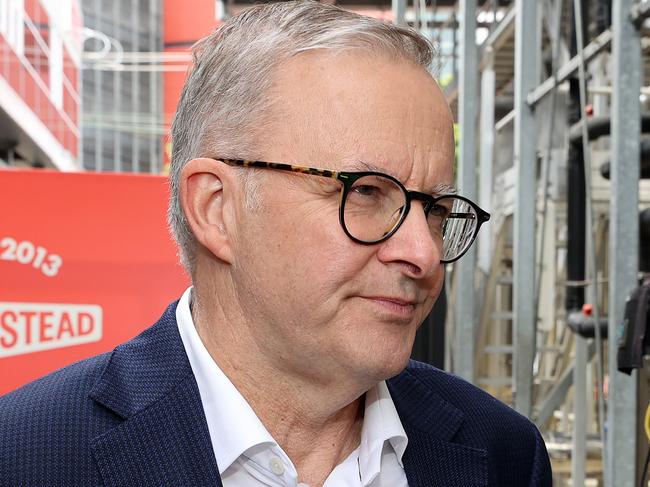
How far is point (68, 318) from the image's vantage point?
399 centimetres

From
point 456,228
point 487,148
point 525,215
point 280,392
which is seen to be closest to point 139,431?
point 280,392

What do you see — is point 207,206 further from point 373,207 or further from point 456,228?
point 456,228

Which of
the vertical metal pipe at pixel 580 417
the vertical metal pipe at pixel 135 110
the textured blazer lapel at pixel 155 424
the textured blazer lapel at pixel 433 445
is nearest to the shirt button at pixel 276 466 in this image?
the textured blazer lapel at pixel 155 424

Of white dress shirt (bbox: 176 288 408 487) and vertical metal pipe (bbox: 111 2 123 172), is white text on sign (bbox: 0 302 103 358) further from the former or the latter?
vertical metal pipe (bbox: 111 2 123 172)

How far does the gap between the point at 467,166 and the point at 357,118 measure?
5838mm

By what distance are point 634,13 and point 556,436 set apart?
5.13m

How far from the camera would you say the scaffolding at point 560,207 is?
3.71m

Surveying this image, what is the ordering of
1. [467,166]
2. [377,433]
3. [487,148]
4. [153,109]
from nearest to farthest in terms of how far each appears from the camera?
[377,433] < [467,166] < [487,148] < [153,109]

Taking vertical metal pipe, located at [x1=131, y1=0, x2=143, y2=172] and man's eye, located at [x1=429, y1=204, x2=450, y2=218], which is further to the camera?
vertical metal pipe, located at [x1=131, y1=0, x2=143, y2=172]

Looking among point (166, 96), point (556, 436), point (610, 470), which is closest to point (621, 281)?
point (610, 470)

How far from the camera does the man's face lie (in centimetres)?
144

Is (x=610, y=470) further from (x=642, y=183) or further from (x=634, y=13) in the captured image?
(x=642, y=183)

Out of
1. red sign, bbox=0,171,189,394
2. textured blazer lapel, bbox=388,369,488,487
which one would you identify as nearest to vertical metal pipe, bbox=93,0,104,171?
red sign, bbox=0,171,189,394

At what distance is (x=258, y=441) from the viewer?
59.2 inches
